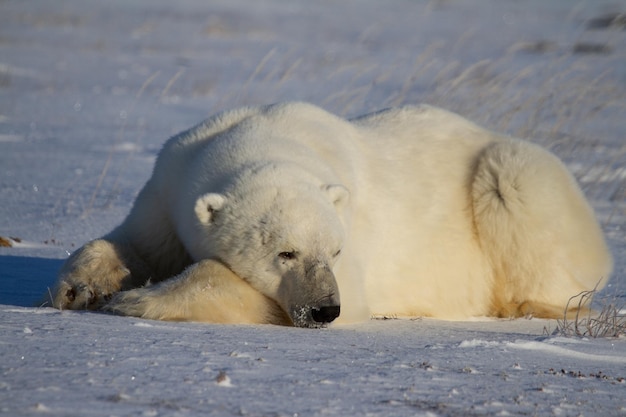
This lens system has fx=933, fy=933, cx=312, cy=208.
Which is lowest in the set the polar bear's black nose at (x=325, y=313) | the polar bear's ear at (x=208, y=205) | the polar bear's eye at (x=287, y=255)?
the polar bear's black nose at (x=325, y=313)

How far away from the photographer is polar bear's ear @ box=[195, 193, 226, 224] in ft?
11.5

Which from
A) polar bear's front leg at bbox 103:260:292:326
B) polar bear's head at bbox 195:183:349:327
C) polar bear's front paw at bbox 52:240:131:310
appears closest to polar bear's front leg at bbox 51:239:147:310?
polar bear's front paw at bbox 52:240:131:310

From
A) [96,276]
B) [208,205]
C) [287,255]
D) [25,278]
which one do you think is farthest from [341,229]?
[25,278]

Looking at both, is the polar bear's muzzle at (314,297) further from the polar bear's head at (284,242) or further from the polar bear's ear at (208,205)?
the polar bear's ear at (208,205)

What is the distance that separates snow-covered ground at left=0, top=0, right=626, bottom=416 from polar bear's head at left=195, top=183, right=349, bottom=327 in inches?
6.1

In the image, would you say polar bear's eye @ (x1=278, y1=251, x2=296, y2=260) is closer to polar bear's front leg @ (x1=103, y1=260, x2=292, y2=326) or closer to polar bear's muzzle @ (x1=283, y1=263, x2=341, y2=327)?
polar bear's muzzle @ (x1=283, y1=263, x2=341, y2=327)

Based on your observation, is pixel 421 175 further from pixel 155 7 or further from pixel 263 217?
pixel 155 7

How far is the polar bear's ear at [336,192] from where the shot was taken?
3.63m

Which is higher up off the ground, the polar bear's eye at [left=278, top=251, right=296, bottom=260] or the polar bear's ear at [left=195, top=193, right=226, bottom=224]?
the polar bear's ear at [left=195, top=193, right=226, bottom=224]

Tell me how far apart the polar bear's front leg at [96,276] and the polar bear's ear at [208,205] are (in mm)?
466

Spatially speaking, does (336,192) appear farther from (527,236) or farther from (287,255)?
(527,236)

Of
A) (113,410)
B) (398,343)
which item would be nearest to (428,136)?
(398,343)

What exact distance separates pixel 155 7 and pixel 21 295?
80.4 ft

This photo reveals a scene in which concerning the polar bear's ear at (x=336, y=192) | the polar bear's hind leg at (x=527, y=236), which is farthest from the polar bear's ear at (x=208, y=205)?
the polar bear's hind leg at (x=527, y=236)
